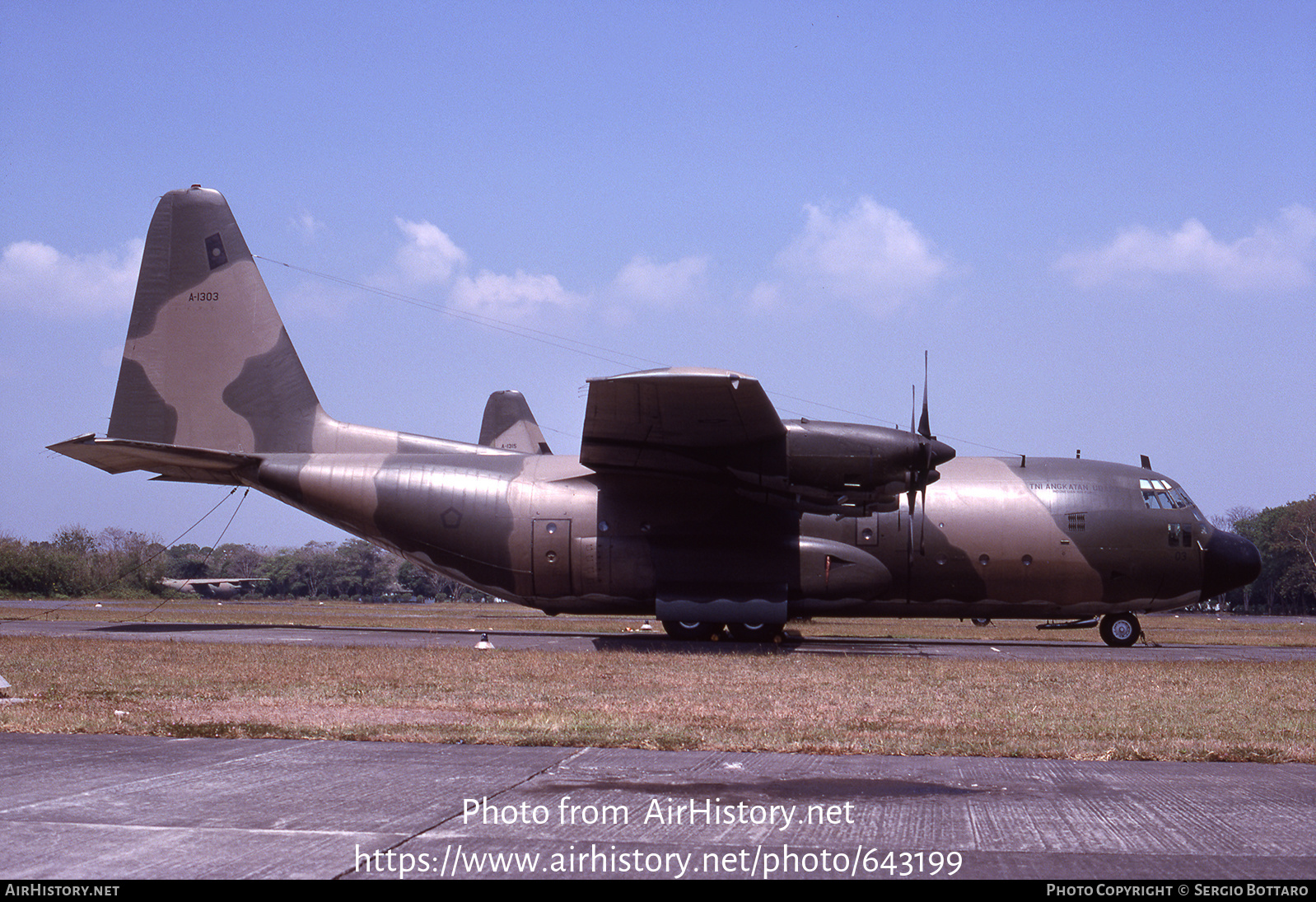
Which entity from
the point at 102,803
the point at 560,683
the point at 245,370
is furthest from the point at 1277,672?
the point at 245,370

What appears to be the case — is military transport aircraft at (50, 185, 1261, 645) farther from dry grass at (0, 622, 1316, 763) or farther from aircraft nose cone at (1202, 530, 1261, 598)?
dry grass at (0, 622, 1316, 763)

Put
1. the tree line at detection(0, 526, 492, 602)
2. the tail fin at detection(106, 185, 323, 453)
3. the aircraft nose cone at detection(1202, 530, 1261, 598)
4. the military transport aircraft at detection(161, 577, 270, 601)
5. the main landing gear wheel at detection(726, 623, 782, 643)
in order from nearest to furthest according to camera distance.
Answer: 1. the main landing gear wheel at detection(726, 623, 782, 643)
2. the aircraft nose cone at detection(1202, 530, 1261, 598)
3. the tail fin at detection(106, 185, 323, 453)
4. the tree line at detection(0, 526, 492, 602)
5. the military transport aircraft at detection(161, 577, 270, 601)

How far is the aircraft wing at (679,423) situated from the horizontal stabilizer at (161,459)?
8944 mm

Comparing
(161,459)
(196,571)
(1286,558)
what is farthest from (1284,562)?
(196,571)

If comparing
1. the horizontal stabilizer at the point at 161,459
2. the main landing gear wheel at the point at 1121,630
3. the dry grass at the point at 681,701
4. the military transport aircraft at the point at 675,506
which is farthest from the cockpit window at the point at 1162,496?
the horizontal stabilizer at the point at 161,459

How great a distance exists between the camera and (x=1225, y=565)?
24.2m

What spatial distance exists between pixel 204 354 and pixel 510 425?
16.1m

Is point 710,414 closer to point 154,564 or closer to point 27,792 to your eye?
point 27,792

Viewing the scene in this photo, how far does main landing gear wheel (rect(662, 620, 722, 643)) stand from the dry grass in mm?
4160

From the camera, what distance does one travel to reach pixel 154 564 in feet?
252

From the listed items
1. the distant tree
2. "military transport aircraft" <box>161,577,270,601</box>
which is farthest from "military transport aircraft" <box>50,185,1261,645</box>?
"military transport aircraft" <box>161,577,270,601</box>

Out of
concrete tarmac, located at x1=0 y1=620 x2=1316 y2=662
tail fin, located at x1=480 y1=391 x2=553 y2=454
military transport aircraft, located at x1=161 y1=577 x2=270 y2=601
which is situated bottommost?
military transport aircraft, located at x1=161 y1=577 x2=270 y2=601

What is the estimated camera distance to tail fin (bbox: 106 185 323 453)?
25.5 m

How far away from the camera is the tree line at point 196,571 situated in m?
67.2
